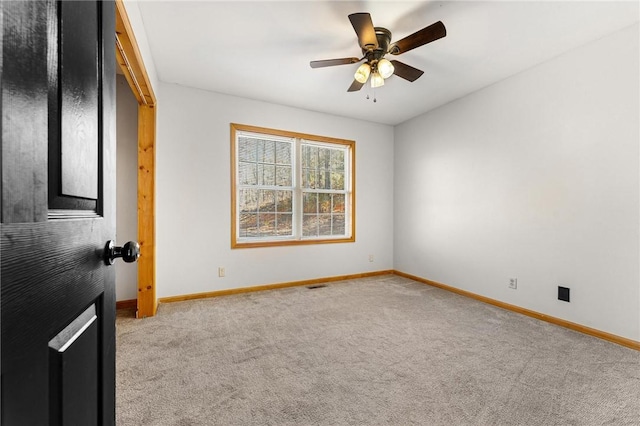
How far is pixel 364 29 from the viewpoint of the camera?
205 centimetres

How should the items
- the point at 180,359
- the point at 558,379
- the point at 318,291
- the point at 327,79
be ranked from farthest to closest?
1. the point at 318,291
2. the point at 327,79
3. the point at 180,359
4. the point at 558,379

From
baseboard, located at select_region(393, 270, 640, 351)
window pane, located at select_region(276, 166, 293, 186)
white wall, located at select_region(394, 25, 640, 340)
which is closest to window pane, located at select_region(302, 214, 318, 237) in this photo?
window pane, located at select_region(276, 166, 293, 186)

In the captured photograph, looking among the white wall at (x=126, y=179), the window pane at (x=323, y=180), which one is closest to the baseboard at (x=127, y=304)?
the white wall at (x=126, y=179)

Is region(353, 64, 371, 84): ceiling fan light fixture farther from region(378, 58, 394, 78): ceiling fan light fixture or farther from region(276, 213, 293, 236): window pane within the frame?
region(276, 213, 293, 236): window pane

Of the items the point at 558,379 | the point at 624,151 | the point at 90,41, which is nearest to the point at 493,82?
the point at 624,151

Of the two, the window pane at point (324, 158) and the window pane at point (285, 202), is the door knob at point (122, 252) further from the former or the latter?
the window pane at point (324, 158)

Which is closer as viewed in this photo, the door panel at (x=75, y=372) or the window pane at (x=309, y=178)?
the door panel at (x=75, y=372)

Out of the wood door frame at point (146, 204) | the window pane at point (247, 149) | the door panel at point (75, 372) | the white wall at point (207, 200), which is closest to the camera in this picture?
the door panel at point (75, 372)

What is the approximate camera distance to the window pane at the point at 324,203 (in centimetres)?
452

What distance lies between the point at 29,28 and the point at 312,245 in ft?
13.2

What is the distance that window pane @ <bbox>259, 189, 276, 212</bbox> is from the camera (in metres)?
4.07

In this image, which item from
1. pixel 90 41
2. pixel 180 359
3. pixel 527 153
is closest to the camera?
pixel 90 41

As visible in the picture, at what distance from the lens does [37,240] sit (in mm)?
414

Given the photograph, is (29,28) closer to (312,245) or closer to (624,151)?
(624,151)
